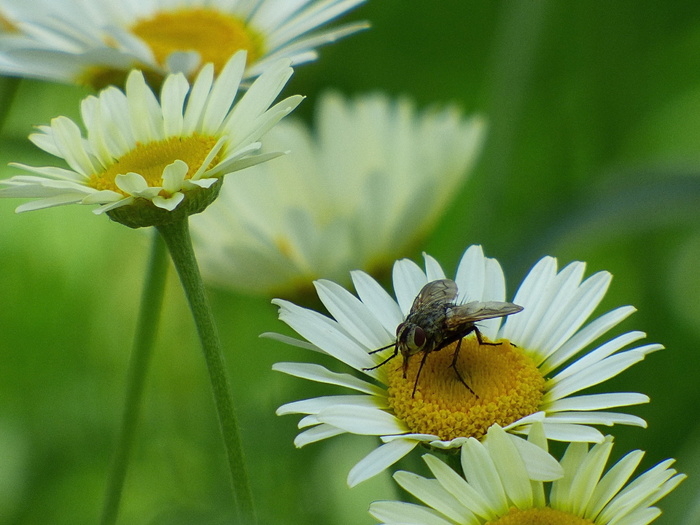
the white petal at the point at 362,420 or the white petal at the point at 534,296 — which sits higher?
the white petal at the point at 534,296

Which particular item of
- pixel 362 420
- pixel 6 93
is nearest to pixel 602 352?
pixel 362 420

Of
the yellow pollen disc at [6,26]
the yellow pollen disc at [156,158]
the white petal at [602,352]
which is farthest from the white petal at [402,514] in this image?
the yellow pollen disc at [6,26]

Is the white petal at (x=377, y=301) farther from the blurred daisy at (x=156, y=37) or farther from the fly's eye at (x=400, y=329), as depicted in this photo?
the blurred daisy at (x=156, y=37)

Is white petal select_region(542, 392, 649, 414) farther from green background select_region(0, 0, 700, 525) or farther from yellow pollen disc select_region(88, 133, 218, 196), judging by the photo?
yellow pollen disc select_region(88, 133, 218, 196)

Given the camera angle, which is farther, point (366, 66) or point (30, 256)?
A: point (366, 66)

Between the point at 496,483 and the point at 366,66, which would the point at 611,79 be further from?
the point at 496,483

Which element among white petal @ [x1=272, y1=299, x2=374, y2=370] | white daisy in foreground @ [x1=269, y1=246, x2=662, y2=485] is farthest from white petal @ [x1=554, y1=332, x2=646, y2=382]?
white petal @ [x1=272, y1=299, x2=374, y2=370]

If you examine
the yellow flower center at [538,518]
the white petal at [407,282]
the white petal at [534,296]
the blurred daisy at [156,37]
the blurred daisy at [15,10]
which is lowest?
the yellow flower center at [538,518]

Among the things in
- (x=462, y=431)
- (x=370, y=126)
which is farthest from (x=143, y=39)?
(x=462, y=431)
